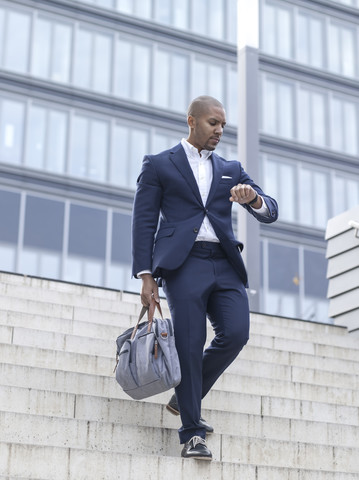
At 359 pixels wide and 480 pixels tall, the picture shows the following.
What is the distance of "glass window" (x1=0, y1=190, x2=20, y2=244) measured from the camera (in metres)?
24.9

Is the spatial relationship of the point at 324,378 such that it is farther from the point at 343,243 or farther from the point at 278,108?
the point at 278,108

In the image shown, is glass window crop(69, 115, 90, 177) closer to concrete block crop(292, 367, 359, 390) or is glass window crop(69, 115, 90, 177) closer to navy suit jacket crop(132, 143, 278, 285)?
concrete block crop(292, 367, 359, 390)

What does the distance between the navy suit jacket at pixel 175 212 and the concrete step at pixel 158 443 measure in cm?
87

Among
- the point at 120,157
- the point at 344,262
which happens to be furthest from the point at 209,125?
the point at 120,157

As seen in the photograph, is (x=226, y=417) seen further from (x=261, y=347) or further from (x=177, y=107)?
(x=177, y=107)

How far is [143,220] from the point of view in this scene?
18.7 feet

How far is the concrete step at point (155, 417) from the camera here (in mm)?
5992

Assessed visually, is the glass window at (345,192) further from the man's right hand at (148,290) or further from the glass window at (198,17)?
the man's right hand at (148,290)

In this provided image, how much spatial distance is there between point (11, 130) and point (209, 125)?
2113cm

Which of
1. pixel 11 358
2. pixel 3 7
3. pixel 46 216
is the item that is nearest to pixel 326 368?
pixel 11 358

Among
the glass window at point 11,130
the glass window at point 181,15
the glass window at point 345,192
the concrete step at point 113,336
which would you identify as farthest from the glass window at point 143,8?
the concrete step at point 113,336

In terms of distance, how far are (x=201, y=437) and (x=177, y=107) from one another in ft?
78.0

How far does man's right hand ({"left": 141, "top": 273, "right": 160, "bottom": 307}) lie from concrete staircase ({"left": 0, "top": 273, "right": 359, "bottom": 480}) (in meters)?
0.73

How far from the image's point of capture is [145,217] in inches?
225
